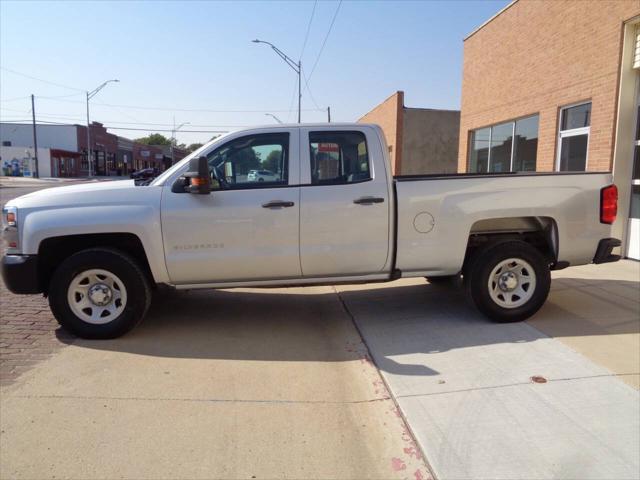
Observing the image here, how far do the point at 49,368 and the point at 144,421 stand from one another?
1.45 meters

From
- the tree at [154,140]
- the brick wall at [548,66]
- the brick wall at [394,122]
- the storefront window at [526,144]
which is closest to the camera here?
the brick wall at [548,66]

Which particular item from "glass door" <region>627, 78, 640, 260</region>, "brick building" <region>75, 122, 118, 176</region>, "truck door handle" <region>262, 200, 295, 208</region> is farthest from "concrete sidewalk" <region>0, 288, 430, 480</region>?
"brick building" <region>75, 122, 118, 176</region>

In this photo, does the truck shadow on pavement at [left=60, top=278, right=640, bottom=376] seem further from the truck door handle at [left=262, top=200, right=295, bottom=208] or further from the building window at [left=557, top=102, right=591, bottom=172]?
the building window at [left=557, top=102, right=591, bottom=172]

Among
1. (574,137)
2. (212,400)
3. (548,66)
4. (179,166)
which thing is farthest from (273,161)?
(548,66)

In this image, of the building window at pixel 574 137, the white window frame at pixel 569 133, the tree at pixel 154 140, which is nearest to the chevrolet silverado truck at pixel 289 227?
the white window frame at pixel 569 133

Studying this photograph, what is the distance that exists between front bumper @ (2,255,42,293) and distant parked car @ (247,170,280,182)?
2.21 meters

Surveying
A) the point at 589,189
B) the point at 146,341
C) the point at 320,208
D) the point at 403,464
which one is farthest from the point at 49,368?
the point at 589,189

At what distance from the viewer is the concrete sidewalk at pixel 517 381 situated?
10.0ft

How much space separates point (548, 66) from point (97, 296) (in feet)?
31.8

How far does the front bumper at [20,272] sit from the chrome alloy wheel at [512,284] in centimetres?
455

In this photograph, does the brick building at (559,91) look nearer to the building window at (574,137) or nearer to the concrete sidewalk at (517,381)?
the building window at (574,137)

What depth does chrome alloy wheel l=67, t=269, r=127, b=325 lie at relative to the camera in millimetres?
5098

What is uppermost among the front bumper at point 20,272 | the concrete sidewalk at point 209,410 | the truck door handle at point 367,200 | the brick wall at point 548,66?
the brick wall at point 548,66

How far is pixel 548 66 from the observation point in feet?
34.8
